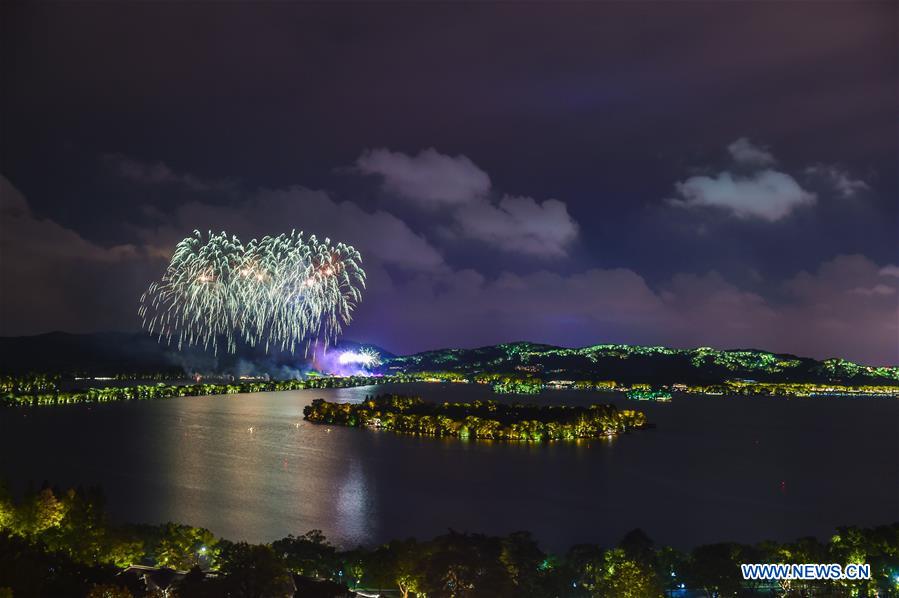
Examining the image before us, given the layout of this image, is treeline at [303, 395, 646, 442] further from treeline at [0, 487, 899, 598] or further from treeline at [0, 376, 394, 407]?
treeline at [0, 487, 899, 598]

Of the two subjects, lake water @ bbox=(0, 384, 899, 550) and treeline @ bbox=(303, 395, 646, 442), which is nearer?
lake water @ bbox=(0, 384, 899, 550)

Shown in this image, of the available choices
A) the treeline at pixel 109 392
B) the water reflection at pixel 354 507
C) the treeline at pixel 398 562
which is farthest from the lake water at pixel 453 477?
the treeline at pixel 109 392

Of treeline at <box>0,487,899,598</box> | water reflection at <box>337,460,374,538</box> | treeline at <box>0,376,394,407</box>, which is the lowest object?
water reflection at <box>337,460,374,538</box>

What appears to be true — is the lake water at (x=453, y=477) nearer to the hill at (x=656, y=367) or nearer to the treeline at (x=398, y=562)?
the treeline at (x=398, y=562)

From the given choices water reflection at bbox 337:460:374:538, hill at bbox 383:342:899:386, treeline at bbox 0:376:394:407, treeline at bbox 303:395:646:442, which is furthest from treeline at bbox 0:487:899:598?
hill at bbox 383:342:899:386

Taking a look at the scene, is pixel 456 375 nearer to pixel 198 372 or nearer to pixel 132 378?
pixel 198 372
